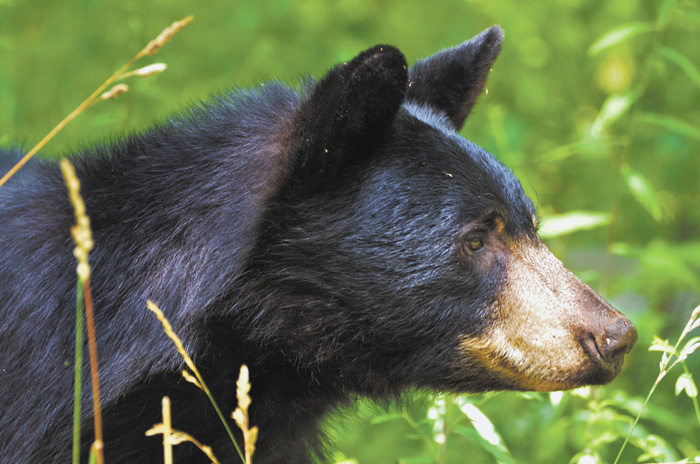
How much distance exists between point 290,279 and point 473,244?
0.68 meters

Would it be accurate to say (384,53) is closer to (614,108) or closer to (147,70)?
(147,70)

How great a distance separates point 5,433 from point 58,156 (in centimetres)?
137

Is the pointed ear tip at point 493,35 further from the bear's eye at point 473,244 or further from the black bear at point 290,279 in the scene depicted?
the bear's eye at point 473,244

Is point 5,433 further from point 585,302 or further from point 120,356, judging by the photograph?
point 585,302

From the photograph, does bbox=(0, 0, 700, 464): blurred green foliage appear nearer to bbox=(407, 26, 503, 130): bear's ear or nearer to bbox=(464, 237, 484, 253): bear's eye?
bbox=(407, 26, 503, 130): bear's ear

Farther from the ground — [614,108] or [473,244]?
[614,108]

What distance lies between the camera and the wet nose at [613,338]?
3.04 metres

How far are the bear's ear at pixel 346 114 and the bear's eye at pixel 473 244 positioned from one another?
0.50 metres

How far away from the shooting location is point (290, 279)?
3.21 meters

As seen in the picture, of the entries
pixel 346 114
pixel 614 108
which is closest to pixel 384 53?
pixel 346 114

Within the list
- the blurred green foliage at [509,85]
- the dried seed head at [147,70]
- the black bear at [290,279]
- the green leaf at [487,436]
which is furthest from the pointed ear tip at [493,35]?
the blurred green foliage at [509,85]

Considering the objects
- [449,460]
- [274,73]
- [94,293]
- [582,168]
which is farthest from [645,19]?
[94,293]

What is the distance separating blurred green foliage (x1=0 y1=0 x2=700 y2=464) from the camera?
6129 millimetres

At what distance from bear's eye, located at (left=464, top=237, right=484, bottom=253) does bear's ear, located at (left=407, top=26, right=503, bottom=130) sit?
2.83 ft
